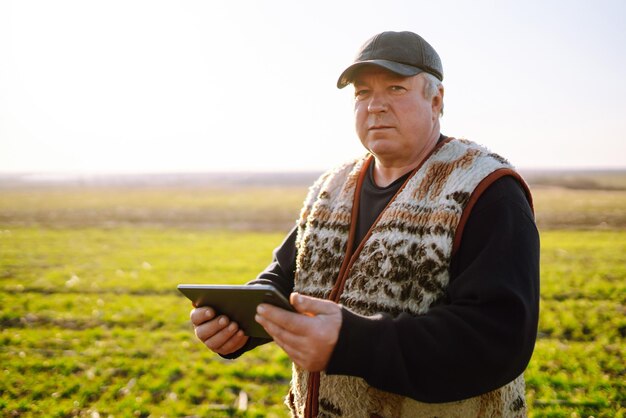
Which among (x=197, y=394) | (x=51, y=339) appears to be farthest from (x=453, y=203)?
(x=51, y=339)

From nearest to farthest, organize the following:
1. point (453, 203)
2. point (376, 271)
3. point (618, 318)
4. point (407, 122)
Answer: point (453, 203), point (376, 271), point (407, 122), point (618, 318)

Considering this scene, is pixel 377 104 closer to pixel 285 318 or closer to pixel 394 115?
pixel 394 115

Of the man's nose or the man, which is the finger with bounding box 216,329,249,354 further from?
the man's nose

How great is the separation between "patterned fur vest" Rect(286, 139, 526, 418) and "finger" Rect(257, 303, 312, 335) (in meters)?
0.52

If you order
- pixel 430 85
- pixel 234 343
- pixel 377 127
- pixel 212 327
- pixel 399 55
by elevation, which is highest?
pixel 399 55

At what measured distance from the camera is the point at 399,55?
209 cm

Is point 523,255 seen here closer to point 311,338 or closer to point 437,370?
point 437,370

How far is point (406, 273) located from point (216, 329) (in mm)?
959

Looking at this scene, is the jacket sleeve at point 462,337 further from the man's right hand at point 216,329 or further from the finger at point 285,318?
the man's right hand at point 216,329

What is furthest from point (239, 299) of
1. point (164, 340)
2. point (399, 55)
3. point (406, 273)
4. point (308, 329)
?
point (164, 340)

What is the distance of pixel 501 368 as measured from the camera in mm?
1613

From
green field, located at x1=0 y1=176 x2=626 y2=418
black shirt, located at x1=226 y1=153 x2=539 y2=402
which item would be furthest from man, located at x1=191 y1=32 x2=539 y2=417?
green field, located at x1=0 y1=176 x2=626 y2=418

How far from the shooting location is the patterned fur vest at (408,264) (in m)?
1.86

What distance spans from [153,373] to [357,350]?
541 cm
